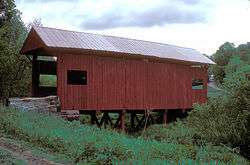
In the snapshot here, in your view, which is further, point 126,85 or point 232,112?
point 126,85

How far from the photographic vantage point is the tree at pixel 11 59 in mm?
25375

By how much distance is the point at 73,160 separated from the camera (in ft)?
35.1

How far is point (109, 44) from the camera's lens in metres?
26.2

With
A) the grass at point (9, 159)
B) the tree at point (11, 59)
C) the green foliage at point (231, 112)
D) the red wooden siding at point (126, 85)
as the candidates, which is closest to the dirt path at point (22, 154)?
the grass at point (9, 159)

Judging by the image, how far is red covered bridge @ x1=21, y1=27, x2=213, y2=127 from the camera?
23500 millimetres

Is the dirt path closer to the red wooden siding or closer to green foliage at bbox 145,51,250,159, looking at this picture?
green foliage at bbox 145,51,250,159

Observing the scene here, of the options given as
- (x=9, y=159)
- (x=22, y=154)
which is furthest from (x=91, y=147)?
(x=9, y=159)

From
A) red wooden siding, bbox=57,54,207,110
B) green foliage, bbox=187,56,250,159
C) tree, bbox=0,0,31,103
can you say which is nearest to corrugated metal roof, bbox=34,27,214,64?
red wooden siding, bbox=57,54,207,110

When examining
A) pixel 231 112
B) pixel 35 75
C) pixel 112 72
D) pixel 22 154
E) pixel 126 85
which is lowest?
pixel 22 154

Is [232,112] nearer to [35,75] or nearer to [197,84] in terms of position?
[35,75]

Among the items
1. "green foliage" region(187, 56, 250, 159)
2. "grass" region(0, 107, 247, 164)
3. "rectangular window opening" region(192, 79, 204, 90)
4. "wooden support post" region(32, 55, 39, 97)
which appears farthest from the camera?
"rectangular window opening" region(192, 79, 204, 90)

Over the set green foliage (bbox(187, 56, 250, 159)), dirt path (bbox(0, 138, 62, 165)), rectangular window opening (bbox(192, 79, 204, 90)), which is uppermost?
rectangular window opening (bbox(192, 79, 204, 90))

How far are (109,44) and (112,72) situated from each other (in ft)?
5.93

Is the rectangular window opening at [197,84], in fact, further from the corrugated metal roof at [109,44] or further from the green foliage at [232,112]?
the green foliage at [232,112]
